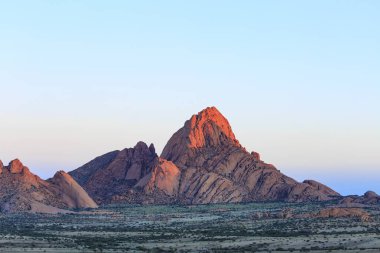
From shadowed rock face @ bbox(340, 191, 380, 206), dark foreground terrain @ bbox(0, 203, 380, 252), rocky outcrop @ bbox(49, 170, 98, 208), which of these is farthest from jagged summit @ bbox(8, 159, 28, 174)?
shadowed rock face @ bbox(340, 191, 380, 206)

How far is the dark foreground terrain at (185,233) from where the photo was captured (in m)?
83.8

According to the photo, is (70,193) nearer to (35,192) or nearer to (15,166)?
(35,192)

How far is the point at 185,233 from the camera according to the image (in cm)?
10744

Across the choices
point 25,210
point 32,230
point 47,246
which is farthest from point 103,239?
point 25,210

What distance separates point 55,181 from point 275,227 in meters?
82.4

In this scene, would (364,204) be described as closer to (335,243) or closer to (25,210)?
(25,210)

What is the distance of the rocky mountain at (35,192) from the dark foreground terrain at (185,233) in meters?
9.70

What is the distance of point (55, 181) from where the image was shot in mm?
187000

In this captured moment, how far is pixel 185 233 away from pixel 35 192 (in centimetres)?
7601

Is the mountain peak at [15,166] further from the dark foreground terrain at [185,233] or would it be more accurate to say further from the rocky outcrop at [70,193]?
the dark foreground terrain at [185,233]

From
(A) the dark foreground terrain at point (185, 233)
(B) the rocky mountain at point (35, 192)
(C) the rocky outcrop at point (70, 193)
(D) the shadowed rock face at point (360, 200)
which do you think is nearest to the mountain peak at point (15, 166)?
(B) the rocky mountain at point (35, 192)

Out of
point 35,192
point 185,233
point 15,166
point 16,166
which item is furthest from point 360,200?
point 185,233

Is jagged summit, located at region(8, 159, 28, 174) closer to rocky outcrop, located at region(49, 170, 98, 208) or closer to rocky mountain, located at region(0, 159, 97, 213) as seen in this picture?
rocky mountain, located at region(0, 159, 97, 213)

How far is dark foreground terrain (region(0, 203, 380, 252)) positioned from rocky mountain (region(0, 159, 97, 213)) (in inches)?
382
